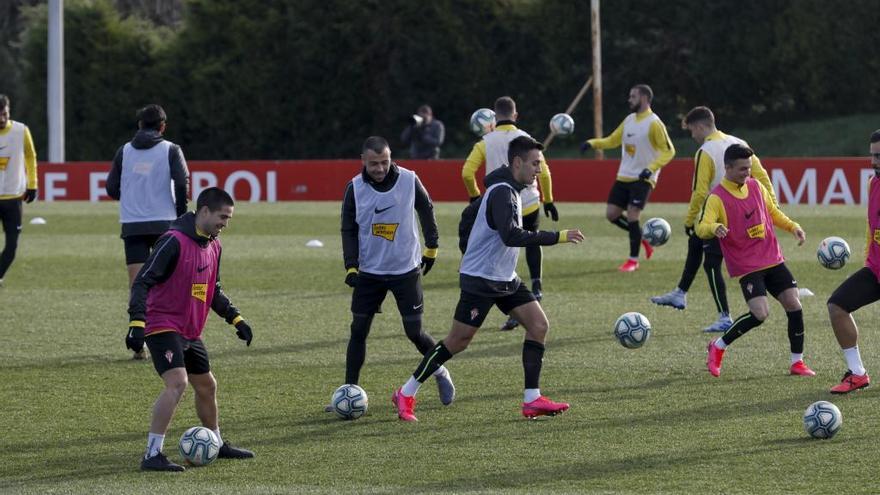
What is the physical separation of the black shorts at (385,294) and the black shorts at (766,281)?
8.49ft

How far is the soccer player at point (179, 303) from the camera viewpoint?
8383 mm

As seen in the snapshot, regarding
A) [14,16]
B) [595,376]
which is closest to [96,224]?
[595,376]

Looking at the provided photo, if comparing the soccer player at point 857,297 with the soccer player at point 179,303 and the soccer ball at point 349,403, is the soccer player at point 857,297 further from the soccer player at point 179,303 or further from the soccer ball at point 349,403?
the soccer player at point 179,303

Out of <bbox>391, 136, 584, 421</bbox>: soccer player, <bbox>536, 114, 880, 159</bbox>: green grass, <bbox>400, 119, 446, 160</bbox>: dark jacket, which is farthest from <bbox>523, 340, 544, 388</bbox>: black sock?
<bbox>536, 114, 880, 159</bbox>: green grass

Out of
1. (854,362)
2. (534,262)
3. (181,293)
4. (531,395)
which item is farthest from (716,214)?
(181,293)

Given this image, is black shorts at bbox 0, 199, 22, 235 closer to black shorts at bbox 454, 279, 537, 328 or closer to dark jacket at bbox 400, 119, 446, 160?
black shorts at bbox 454, 279, 537, 328

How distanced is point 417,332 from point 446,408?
554mm

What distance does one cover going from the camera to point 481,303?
9797 millimetres

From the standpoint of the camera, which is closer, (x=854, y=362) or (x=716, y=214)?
(x=854, y=362)

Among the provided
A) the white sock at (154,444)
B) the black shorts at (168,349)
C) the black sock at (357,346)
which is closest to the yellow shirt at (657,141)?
the black sock at (357,346)

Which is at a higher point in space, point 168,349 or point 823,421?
point 168,349

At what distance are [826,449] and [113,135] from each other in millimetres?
40442

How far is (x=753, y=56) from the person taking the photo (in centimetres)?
4303

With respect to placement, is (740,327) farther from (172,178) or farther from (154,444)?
(154,444)
